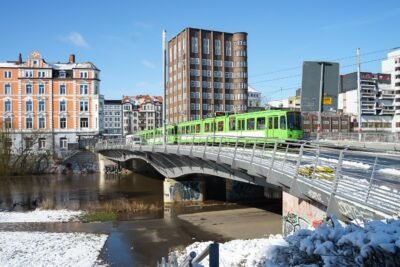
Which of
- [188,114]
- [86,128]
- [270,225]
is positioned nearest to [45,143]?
[86,128]

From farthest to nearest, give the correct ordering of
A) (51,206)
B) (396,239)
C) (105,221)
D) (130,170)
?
(130,170)
(51,206)
(105,221)
(396,239)

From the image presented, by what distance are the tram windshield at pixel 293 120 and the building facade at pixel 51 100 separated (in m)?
51.7

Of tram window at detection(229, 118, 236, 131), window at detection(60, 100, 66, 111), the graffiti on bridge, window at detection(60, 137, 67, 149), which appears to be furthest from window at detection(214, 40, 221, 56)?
the graffiti on bridge

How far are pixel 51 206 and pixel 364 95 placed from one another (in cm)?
11557

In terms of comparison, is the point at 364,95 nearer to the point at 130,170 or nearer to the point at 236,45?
the point at 236,45

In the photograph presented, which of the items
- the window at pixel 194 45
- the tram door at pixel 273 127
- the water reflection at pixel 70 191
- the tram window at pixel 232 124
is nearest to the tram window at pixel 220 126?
the tram window at pixel 232 124

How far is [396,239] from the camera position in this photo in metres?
3.98

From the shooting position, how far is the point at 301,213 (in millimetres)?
13344

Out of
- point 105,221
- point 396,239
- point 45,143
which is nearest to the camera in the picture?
point 396,239

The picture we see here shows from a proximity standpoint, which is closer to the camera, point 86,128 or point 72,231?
point 72,231

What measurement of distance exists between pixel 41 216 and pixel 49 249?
1046cm

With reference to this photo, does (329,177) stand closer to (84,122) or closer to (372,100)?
(84,122)

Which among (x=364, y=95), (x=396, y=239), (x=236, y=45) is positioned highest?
(x=236, y=45)

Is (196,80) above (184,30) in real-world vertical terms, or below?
below
